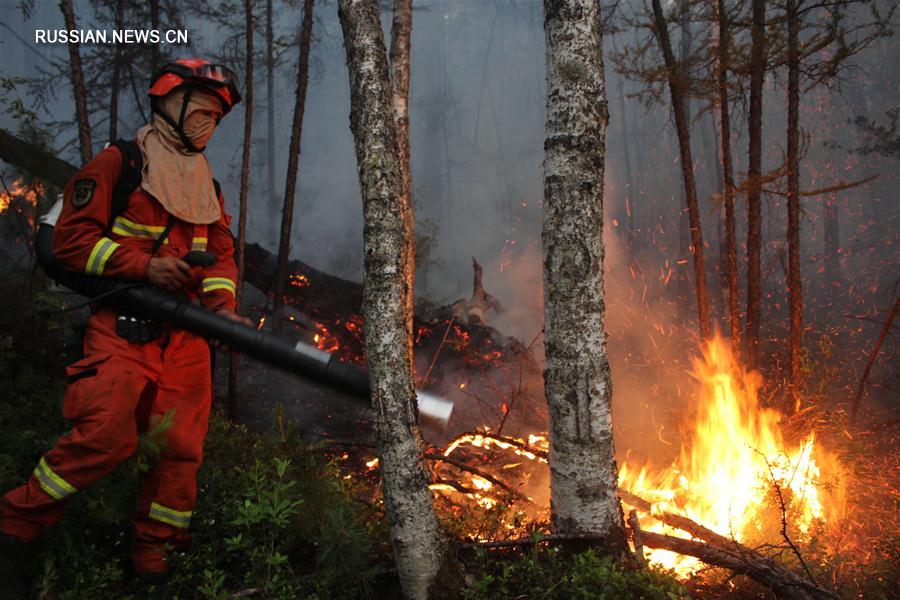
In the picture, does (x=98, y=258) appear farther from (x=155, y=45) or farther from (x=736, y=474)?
(x=155, y=45)

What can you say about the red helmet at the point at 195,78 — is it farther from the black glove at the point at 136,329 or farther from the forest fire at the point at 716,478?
the forest fire at the point at 716,478

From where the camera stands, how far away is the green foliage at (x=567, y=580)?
8.57 ft

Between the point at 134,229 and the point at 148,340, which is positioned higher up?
the point at 134,229

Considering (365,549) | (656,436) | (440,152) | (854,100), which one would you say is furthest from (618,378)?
(440,152)

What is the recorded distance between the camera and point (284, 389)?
9.05 meters

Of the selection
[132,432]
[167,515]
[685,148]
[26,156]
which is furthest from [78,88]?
[685,148]

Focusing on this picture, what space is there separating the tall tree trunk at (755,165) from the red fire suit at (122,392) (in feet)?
22.9

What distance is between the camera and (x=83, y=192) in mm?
2836

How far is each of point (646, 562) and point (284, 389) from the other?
7.34m

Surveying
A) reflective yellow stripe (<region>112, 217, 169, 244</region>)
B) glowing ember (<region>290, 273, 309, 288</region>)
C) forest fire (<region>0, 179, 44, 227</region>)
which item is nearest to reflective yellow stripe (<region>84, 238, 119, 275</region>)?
reflective yellow stripe (<region>112, 217, 169, 244</region>)

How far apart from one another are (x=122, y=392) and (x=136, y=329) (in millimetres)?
379

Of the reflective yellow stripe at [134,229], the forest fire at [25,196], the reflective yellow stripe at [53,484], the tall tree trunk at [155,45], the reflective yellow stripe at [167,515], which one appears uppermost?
the tall tree trunk at [155,45]

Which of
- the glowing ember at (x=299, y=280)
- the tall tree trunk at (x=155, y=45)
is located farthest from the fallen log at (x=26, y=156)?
the glowing ember at (x=299, y=280)

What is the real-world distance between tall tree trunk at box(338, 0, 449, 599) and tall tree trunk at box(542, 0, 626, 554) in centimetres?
94
